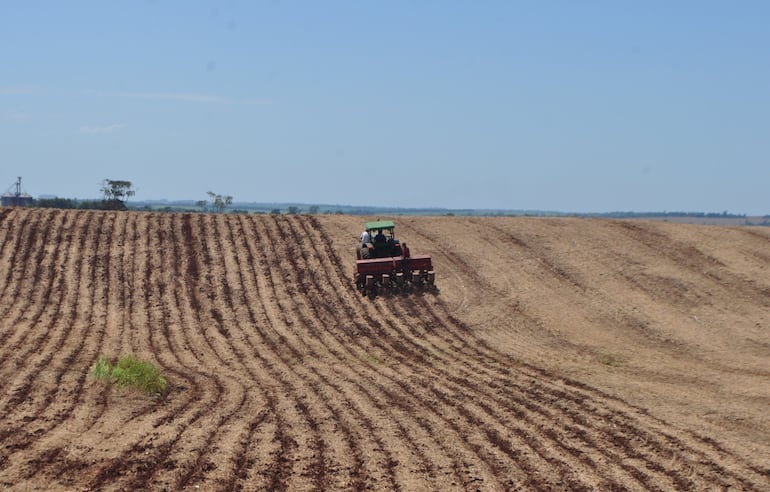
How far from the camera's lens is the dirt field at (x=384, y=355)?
1044cm

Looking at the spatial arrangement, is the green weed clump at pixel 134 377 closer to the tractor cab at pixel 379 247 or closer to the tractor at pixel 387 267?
the tractor at pixel 387 267

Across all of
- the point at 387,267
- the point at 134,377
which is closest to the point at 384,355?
the point at 387,267

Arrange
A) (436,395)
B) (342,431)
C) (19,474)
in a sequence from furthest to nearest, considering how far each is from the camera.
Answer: (436,395) → (342,431) → (19,474)

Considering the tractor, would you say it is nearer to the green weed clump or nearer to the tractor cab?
the tractor cab

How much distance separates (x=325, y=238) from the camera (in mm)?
30062

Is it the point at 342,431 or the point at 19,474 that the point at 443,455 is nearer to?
the point at 342,431

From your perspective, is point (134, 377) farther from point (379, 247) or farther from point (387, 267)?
point (379, 247)

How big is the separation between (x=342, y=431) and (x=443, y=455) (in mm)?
1705

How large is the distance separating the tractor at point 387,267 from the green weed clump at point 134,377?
10522mm

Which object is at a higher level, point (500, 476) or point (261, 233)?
point (261, 233)

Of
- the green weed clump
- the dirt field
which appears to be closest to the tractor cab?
the dirt field

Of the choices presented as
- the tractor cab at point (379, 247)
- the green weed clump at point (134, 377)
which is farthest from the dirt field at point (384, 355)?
the tractor cab at point (379, 247)

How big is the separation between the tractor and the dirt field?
68cm

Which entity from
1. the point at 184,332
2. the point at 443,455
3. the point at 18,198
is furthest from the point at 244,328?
the point at 18,198
